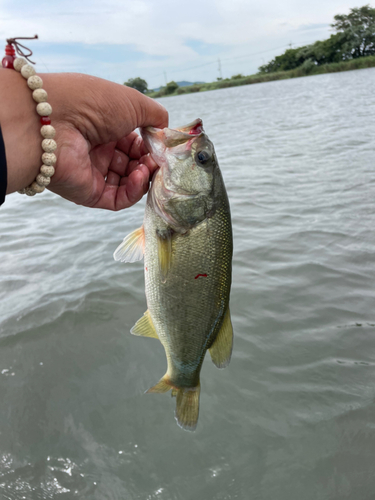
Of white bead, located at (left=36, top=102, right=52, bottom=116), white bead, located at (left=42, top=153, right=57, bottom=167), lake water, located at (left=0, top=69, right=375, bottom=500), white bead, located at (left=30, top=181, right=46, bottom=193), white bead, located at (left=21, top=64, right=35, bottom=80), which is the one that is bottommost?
lake water, located at (left=0, top=69, right=375, bottom=500)

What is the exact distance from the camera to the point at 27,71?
172 centimetres

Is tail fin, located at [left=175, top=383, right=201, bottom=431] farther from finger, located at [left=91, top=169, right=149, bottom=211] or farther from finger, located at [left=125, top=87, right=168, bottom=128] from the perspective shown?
finger, located at [left=125, top=87, right=168, bottom=128]

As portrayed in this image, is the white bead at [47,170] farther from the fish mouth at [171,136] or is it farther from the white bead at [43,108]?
the fish mouth at [171,136]

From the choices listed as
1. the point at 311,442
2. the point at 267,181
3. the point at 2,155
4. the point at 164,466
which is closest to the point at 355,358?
the point at 311,442

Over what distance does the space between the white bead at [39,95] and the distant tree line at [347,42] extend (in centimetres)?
8698

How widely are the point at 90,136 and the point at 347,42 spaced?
95.0 m

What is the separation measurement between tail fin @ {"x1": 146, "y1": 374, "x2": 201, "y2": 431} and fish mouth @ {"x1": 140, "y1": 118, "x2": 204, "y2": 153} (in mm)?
1469

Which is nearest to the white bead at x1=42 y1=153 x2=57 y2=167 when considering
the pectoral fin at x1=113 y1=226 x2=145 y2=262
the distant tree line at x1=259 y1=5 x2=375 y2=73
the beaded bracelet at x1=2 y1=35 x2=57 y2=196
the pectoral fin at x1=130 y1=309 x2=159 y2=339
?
the beaded bracelet at x1=2 y1=35 x2=57 y2=196

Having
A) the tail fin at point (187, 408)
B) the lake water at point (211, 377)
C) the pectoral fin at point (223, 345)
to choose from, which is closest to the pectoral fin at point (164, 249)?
the pectoral fin at point (223, 345)

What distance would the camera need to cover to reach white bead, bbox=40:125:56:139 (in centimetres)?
177

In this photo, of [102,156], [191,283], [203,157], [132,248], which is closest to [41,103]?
[102,156]

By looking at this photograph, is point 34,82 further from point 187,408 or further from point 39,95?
point 187,408

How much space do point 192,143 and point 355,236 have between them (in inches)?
191

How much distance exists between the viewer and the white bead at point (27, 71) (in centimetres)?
172
